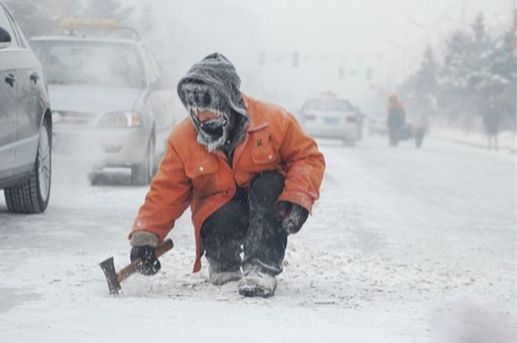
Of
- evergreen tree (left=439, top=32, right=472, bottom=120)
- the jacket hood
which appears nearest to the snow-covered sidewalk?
evergreen tree (left=439, top=32, right=472, bottom=120)

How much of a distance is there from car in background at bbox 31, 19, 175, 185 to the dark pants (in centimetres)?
687

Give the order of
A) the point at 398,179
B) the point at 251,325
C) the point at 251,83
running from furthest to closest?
1. the point at 251,83
2. the point at 398,179
3. the point at 251,325

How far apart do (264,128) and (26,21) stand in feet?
37.7

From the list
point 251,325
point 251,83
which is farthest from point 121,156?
point 251,83

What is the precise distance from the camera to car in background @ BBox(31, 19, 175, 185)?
42.1 feet

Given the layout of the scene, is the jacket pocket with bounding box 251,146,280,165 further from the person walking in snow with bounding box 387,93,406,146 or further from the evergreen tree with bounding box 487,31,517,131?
the evergreen tree with bounding box 487,31,517,131

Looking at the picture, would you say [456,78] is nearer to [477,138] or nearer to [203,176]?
[477,138]

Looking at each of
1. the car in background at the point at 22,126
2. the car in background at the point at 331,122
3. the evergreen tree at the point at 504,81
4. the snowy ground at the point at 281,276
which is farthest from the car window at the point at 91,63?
the evergreen tree at the point at 504,81

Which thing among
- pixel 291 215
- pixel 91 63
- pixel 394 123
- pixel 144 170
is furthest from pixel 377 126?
pixel 291 215

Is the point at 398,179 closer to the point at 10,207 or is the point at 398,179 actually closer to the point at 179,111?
the point at 179,111

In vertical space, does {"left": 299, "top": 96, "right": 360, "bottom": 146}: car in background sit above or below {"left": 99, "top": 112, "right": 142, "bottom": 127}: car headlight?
below

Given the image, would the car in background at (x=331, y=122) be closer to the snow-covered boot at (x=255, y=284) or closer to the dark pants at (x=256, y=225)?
the dark pants at (x=256, y=225)

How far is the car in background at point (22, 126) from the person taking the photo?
8.55 metres

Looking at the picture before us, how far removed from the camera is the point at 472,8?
116500mm
